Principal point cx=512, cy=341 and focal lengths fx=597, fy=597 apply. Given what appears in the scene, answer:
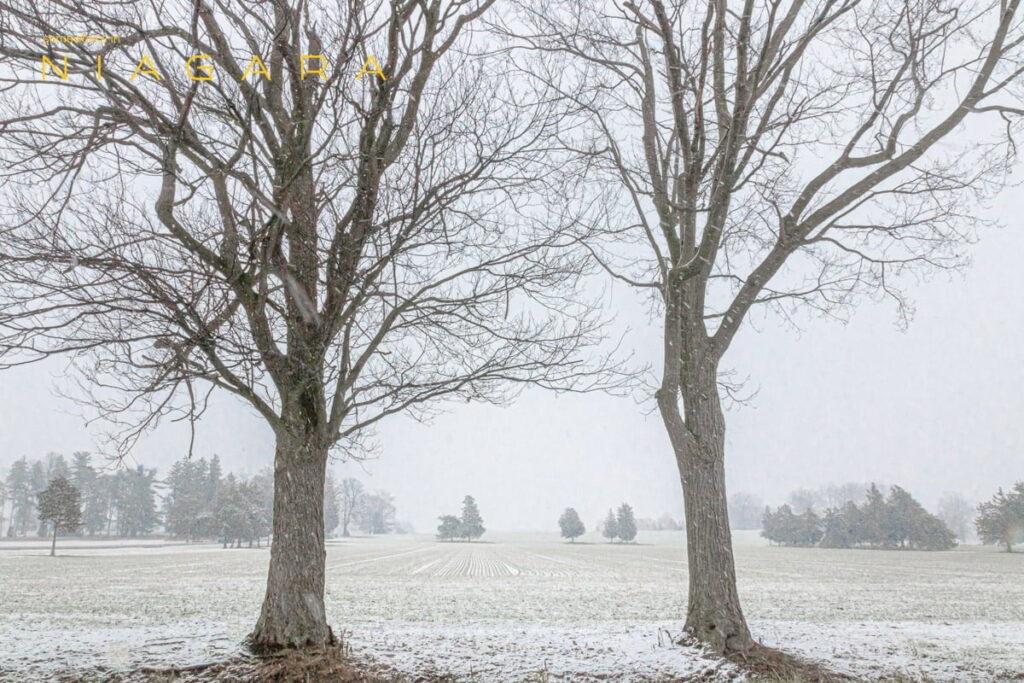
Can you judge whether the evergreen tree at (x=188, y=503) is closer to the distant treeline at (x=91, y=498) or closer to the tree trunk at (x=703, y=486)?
the distant treeline at (x=91, y=498)

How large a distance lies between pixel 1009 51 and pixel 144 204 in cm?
1076

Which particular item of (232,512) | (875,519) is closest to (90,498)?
(232,512)

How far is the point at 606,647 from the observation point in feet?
24.5

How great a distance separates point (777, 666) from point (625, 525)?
324 feet

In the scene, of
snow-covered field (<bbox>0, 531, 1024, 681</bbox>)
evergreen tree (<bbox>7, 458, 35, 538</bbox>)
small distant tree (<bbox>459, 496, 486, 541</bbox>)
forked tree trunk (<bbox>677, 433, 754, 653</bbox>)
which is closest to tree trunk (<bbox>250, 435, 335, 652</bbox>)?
snow-covered field (<bbox>0, 531, 1024, 681</bbox>)

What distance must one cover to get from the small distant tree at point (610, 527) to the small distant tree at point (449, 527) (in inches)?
969

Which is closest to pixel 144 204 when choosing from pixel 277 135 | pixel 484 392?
pixel 277 135

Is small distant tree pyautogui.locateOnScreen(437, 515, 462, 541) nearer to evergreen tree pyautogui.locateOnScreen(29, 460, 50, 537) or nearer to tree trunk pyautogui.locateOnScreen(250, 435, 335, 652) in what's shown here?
evergreen tree pyautogui.locateOnScreen(29, 460, 50, 537)

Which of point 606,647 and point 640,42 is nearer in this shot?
point 606,647

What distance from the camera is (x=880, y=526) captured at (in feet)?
239

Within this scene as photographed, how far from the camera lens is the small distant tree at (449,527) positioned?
97.8 metres

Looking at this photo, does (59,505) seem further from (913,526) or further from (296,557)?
(913,526)

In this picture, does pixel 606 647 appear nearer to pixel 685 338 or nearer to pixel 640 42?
pixel 685 338

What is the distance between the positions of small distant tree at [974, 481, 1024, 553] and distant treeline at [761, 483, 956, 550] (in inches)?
188
